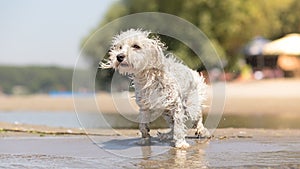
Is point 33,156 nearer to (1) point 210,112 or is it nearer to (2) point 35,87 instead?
→ (1) point 210,112

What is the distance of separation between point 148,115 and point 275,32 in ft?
158

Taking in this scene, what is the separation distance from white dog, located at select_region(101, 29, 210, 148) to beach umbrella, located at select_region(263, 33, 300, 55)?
119ft

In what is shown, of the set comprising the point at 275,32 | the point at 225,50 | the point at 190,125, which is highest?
the point at 275,32

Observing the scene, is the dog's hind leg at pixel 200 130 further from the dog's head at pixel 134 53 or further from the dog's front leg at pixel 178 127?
the dog's head at pixel 134 53

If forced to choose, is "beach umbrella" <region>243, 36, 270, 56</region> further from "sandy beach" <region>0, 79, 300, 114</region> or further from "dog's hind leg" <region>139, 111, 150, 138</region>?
"dog's hind leg" <region>139, 111, 150, 138</region>

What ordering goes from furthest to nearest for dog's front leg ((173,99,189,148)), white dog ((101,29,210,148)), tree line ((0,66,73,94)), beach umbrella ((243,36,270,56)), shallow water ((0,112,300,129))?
tree line ((0,66,73,94)) < beach umbrella ((243,36,270,56)) < shallow water ((0,112,300,129)) < dog's front leg ((173,99,189,148)) < white dog ((101,29,210,148))

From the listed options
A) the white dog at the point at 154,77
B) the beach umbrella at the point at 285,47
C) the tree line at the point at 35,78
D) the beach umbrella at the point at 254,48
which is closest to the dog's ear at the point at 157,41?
the white dog at the point at 154,77

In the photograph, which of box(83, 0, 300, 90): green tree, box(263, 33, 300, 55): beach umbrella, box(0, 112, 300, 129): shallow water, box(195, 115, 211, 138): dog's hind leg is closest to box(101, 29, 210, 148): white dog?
box(195, 115, 211, 138): dog's hind leg

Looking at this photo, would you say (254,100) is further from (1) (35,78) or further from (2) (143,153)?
(1) (35,78)

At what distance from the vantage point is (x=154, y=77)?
8.70 metres

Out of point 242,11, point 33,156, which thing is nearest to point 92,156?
point 33,156

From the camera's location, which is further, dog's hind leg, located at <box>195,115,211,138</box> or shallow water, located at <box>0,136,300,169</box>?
dog's hind leg, located at <box>195,115,211,138</box>

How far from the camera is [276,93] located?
31109mm

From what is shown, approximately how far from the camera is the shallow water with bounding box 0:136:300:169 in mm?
7328
